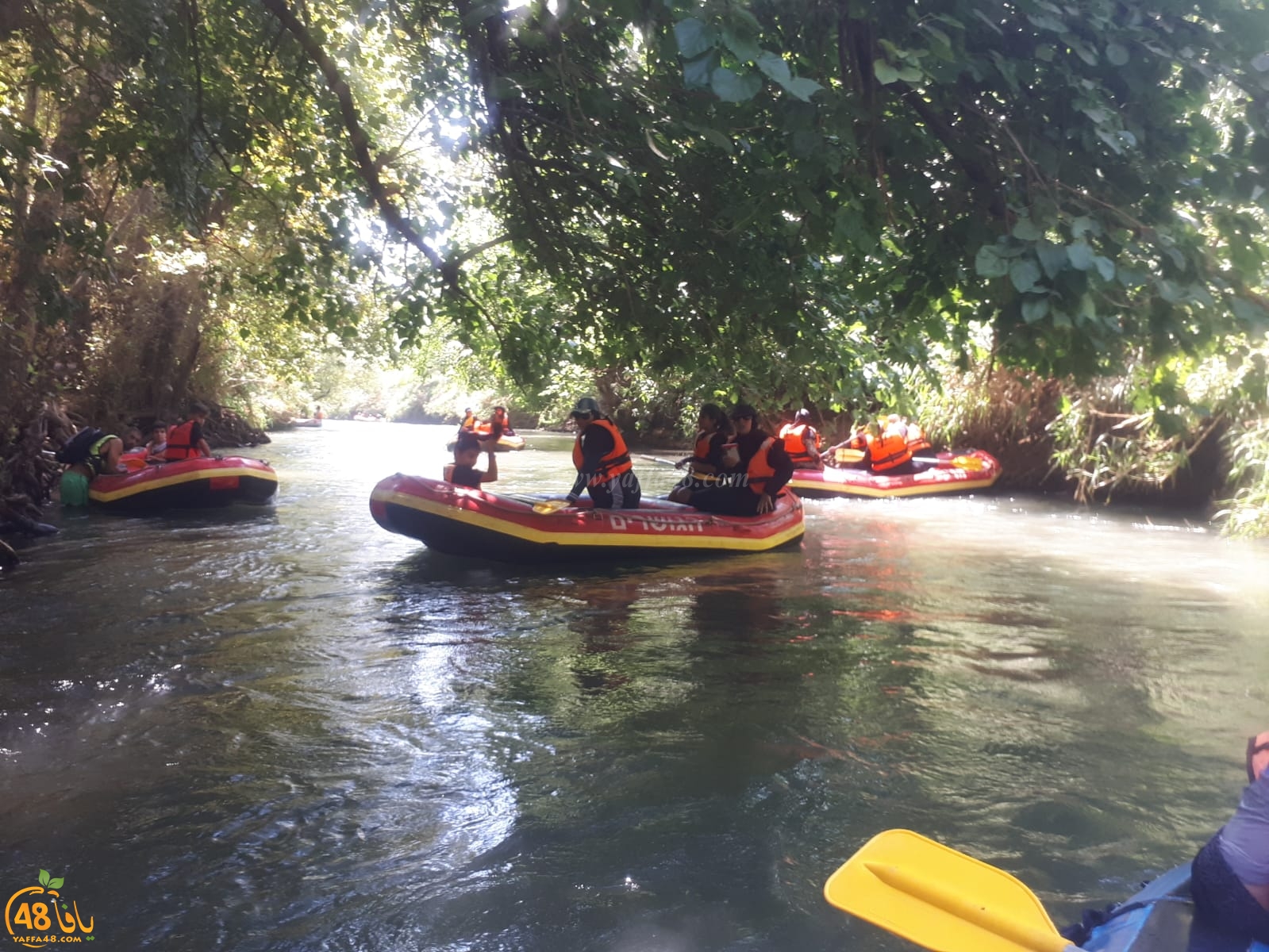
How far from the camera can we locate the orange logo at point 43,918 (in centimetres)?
294

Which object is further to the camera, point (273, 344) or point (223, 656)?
point (273, 344)

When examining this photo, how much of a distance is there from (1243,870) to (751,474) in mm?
7865

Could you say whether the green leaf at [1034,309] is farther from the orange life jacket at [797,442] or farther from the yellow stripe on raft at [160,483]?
the orange life jacket at [797,442]

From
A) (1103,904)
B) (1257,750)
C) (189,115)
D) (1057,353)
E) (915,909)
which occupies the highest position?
(189,115)

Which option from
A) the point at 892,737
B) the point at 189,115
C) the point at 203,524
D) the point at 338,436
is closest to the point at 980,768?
the point at 892,737

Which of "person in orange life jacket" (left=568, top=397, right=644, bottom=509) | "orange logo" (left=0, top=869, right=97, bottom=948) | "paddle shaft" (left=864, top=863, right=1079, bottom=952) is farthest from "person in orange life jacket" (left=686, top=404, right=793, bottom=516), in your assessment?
"orange logo" (left=0, top=869, right=97, bottom=948)

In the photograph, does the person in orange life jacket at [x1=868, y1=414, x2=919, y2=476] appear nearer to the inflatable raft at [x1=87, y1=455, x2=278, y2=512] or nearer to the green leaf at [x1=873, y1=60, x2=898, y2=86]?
the inflatable raft at [x1=87, y1=455, x2=278, y2=512]

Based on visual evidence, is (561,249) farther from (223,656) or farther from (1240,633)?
(1240,633)

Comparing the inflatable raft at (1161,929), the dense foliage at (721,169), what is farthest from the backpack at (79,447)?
the inflatable raft at (1161,929)

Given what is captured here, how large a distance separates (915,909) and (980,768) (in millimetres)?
1902

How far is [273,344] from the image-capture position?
61.8 ft

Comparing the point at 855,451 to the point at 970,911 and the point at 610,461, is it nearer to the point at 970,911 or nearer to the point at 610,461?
the point at 610,461

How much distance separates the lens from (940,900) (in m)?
2.70

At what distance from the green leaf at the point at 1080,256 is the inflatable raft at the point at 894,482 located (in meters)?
12.7
